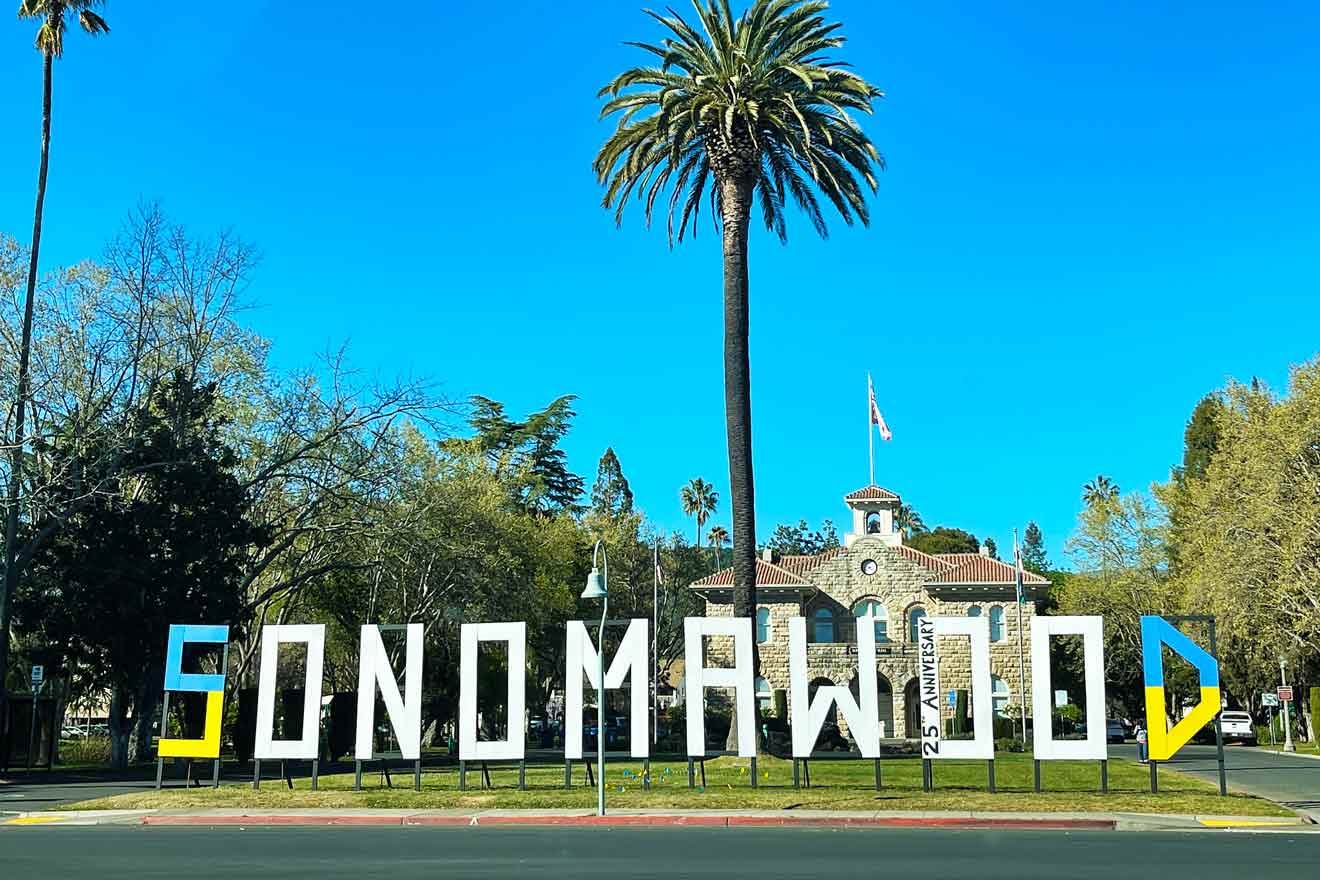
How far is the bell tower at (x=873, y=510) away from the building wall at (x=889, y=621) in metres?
1.48

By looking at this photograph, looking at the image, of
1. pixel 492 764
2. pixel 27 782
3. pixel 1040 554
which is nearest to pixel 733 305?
pixel 492 764

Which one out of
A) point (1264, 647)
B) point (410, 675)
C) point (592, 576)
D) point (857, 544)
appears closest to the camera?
point (592, 576)

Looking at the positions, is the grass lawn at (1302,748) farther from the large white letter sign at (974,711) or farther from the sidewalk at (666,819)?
the sidewalk at (666,819)

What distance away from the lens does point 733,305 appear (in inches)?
1368

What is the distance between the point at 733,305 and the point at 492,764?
1753 centimetres

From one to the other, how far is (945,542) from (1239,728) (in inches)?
2158

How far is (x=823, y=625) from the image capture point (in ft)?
220

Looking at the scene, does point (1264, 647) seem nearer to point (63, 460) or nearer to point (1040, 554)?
point (63, 460)

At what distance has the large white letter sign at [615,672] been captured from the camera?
25484 millimetres

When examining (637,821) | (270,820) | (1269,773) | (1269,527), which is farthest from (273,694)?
(1269,527)

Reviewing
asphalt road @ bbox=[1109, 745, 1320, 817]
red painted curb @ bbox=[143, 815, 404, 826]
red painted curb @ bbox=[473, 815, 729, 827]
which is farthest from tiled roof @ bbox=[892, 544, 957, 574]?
red painted curb @ bbox=[143, 815, 404, 826]

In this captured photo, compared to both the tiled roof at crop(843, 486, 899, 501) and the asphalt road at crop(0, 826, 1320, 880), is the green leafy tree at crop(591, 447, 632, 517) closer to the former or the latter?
the tiled roof at crop(843, 486, 899, 501)

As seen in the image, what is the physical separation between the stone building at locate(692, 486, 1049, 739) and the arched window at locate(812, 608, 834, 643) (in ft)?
0.18

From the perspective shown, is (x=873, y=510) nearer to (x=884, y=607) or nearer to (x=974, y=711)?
(x=884, y=607)
